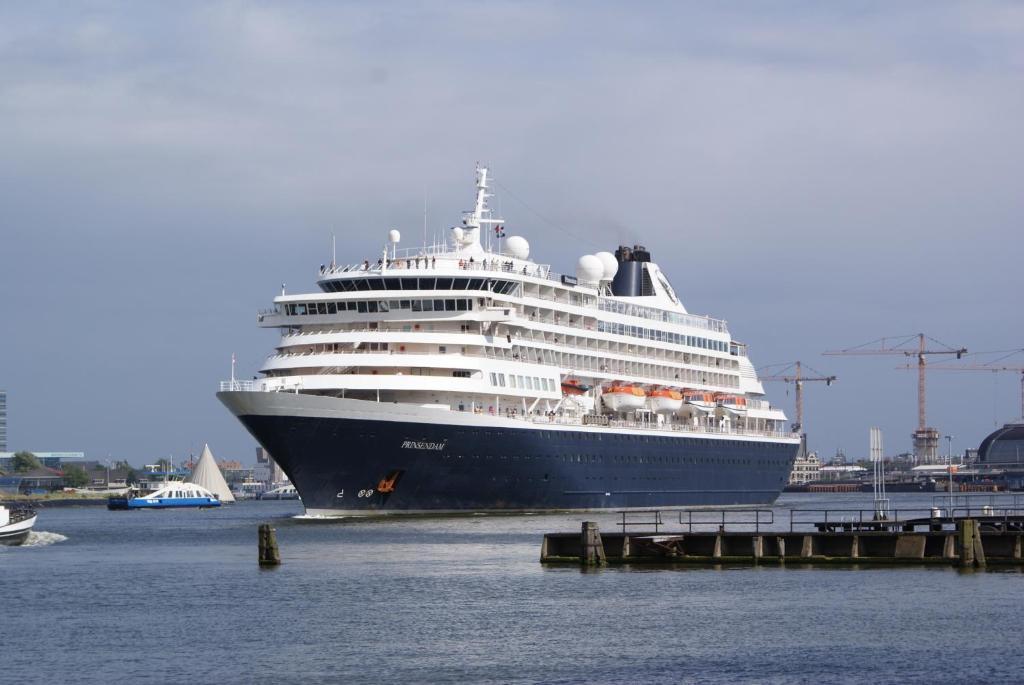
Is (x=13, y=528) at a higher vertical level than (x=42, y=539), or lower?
higher

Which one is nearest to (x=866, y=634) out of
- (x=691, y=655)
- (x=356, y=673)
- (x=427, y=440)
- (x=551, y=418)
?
(x=691, y=655)

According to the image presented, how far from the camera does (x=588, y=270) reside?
84.8 meters

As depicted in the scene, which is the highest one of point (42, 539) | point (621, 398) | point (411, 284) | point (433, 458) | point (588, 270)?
point (588, 270)

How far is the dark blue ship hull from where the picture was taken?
65188 millimetres

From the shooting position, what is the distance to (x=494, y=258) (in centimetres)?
7625

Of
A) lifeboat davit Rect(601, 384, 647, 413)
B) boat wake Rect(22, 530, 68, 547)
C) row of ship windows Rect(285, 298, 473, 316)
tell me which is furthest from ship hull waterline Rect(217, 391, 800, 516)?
boat wake Rect(22, 530, 68, 547)

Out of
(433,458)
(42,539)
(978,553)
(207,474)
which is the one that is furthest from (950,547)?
(207,474)

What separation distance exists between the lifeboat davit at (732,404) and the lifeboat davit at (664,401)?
6.43 meters

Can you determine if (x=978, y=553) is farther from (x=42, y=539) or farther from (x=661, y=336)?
(x=661, y=336)

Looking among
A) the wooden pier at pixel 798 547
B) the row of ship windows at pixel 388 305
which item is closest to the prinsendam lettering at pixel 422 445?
the row of ship windows at pixel 388 305

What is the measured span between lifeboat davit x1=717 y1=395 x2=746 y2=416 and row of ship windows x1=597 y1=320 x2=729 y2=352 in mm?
3212

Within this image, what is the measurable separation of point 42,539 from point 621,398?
97.0 feet

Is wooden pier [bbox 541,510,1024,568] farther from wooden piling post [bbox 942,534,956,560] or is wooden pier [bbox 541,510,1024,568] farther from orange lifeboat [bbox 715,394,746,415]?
orange lifeboat [bbox 715,394,746,415]

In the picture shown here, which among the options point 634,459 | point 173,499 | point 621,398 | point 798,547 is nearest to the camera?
point 798,547
